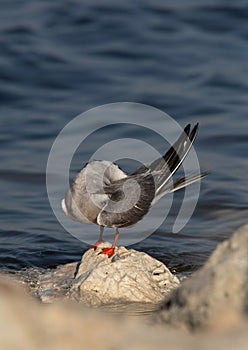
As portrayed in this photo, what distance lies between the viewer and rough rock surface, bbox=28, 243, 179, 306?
5738 mm

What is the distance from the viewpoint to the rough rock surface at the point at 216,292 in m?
2.65

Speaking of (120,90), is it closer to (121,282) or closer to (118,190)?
(118,190)

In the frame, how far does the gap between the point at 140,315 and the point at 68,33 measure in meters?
12.1

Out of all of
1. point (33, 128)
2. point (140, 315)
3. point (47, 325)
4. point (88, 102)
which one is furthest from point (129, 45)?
point (47, 325)

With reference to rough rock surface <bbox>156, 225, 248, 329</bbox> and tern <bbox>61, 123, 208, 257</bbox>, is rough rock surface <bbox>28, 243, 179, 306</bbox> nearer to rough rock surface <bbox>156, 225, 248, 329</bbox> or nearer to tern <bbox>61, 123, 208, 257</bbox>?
tern <bbox>61, 123, 208, 257</bbox>

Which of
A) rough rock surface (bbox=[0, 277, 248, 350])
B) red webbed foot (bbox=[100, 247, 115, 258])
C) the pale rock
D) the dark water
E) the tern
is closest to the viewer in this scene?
rough rock surface (bbox=[0, 277, 248, 350])

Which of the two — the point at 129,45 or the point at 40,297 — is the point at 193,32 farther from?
the point at 40,297

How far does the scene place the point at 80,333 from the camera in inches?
97.0

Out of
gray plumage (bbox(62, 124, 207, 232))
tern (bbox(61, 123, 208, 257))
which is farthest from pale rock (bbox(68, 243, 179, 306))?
gray plumage (bbox(62, 124, 207, 232))

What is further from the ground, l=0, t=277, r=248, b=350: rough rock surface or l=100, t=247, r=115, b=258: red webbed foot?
l=0, t=277, r=248, b=350: rough rock surface

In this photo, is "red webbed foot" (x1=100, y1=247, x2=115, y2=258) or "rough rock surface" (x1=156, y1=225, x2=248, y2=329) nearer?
"rough rock surface" (x1=156, y1=225, x2=248, y2=329)

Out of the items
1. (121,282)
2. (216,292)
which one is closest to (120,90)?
(121,282)

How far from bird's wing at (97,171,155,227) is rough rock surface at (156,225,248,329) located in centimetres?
375

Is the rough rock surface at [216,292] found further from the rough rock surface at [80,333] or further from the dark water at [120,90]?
the dark water at [120,90]
